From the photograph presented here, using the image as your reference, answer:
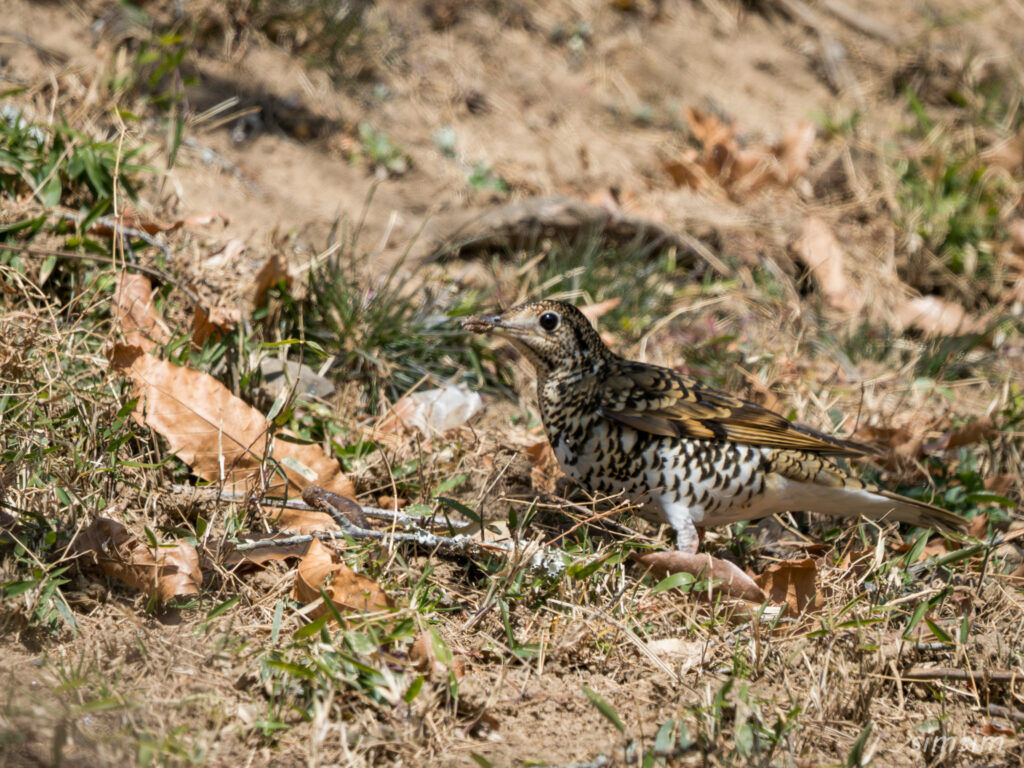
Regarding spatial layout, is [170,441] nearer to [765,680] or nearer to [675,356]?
[765,680]

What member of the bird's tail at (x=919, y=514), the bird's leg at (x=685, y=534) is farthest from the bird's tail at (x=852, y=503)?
the bird's leg at (x=685, y=534)

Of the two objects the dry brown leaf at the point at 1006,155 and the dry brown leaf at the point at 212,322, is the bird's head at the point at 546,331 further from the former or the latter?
the dry brown leaf at the point at 1006,155

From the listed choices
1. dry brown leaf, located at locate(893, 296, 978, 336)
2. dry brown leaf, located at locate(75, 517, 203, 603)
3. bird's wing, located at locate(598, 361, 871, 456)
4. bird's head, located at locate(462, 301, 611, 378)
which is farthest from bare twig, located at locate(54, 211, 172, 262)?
dry brown leaf, located at locate(893, 296, 978, 336)

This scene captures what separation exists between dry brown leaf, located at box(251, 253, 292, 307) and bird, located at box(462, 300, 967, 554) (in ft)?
3.31

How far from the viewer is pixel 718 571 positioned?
3.56 metres

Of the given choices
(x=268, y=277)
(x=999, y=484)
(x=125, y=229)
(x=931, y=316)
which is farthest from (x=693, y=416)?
(x=931, y=316)

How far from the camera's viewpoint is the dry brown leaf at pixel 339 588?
305 centimetres

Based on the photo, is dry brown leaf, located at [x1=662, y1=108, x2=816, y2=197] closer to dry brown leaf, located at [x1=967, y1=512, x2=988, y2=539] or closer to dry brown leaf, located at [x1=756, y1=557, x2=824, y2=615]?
dry brown leaf, located at [x1=967, y1=512, x2=988, y2=539]

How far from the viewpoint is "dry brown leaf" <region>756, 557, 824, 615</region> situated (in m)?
3.55

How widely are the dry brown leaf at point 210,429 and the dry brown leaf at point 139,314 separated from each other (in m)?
0.24

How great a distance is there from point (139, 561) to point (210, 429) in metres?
0.76

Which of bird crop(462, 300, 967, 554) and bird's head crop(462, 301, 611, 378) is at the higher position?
bird's head crop(462, 301, 611, 378)

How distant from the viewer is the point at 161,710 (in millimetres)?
2609

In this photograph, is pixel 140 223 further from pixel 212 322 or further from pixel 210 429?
pixel 210 429
